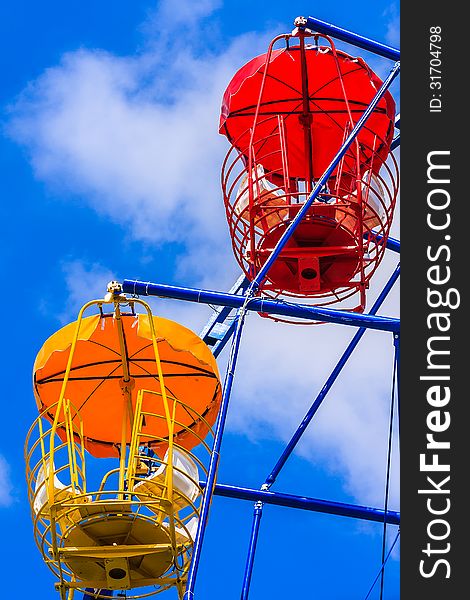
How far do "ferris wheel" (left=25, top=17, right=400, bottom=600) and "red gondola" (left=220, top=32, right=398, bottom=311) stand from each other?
0.07 feet

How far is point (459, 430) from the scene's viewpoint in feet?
49.3

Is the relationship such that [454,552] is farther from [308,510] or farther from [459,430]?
[308,510]

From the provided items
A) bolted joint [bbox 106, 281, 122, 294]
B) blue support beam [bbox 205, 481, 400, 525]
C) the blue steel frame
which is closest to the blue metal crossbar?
the blue steel frame

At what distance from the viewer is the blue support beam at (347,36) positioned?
67.9ft

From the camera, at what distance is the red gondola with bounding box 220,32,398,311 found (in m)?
20.9

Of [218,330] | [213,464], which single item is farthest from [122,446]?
[218,330]

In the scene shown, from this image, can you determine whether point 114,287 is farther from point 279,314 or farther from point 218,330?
point 218,330

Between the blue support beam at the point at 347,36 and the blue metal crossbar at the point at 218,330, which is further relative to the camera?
the blue metal crossbar at the point at 218,330

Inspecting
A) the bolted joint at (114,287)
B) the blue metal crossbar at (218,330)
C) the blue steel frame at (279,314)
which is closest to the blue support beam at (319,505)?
the blue steel frame at (279,314)

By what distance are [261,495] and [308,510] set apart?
1.97ft

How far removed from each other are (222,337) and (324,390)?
2186 mm

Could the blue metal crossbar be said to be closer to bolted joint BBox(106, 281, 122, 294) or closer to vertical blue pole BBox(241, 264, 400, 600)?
vertical blue pole BBox(241, 264, 400, 600)

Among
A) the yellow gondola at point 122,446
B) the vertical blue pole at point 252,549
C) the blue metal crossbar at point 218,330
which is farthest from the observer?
the blue metal crossbar at point 218,330

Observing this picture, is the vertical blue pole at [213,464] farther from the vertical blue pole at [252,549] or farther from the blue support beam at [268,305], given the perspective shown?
the vertical blue pole at [252,549]
